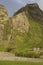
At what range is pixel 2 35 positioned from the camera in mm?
176500

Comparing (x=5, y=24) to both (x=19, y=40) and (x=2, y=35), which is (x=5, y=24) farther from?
(x=19, y=40)

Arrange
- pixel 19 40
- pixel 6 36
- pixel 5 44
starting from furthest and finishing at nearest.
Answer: pixel 19 40
pixel 6 36
pixel 5 44

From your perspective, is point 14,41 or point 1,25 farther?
point 14,41

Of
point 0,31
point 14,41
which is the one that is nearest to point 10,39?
point 14,41

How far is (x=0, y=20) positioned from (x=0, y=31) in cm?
1087

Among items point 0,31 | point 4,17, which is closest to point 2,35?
point 0,31

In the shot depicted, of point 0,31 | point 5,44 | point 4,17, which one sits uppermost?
point 4,17

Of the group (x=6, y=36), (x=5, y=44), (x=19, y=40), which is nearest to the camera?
(x=5, y=44)

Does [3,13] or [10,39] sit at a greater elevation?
[3,13]

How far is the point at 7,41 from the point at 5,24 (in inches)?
586

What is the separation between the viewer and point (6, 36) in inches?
7106

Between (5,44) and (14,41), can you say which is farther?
(14,41)

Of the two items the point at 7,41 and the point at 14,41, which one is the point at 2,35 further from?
the point at 14,41

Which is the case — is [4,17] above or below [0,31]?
above
